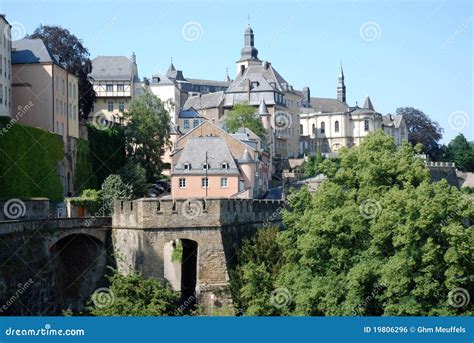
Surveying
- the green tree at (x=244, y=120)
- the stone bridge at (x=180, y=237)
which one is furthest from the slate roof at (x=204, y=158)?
the stone bridge at (x=180, y=237)

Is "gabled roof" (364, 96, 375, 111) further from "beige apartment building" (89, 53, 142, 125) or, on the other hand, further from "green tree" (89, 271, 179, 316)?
"green tree" (89, 271, 179, 316)

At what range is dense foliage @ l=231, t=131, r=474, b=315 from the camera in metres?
34.8

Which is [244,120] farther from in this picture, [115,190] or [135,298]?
[135,298]

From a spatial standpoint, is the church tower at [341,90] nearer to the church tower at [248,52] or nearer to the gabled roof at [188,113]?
the church tower at [248,52]

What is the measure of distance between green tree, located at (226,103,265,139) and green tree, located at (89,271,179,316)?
6248 centimetres

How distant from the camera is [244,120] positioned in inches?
4060

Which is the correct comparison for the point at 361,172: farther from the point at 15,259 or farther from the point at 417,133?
the point at 417,133

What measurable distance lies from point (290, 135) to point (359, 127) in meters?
21.3

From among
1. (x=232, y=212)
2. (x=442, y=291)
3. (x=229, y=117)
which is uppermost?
(x=229, y=117)

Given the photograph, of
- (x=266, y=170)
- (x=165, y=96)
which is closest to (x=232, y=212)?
(x=266, y=170)

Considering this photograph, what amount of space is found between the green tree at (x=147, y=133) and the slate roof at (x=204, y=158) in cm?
359

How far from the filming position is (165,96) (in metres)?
121

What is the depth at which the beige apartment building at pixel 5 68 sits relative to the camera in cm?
5984

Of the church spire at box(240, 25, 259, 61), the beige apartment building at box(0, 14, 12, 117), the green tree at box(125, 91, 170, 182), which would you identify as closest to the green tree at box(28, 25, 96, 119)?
the green tree at box(125, 91, 170, 182)
